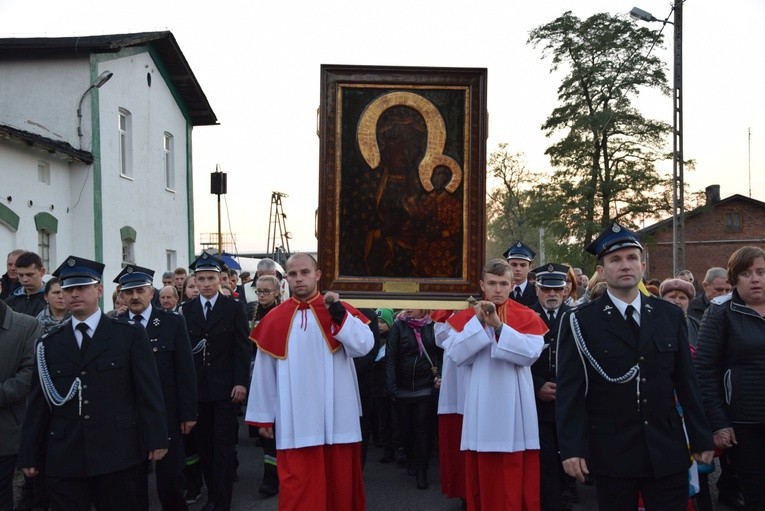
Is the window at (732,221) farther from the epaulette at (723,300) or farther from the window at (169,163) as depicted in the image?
the epaulette at (723,300)

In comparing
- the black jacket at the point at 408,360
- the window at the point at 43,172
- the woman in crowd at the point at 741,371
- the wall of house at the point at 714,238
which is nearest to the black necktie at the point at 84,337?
the black jacket at the point at 408,360

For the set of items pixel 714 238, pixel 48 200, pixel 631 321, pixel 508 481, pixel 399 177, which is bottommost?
pixel 508 481

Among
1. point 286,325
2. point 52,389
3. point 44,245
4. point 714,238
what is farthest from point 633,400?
point 714,238

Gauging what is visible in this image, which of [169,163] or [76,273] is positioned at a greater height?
[169,163]

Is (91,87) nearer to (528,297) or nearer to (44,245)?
(44,245)

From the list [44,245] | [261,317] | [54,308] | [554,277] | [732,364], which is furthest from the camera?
[44,245]

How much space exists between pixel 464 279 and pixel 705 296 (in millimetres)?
4062

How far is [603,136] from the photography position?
31000 mm

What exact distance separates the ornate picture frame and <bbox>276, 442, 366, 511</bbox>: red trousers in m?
1.26

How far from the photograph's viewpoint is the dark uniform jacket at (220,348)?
286 inches

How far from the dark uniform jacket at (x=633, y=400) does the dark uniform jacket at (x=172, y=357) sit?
3317mm

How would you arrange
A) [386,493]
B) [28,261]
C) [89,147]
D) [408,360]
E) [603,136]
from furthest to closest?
[603,136]
[89,147]
[408,360]
[386,493]
[28,261]

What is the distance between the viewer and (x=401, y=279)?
6387mm

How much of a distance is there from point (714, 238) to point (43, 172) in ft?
133
